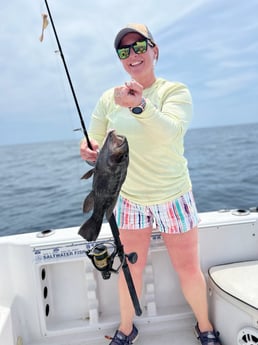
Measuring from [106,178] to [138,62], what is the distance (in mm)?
792

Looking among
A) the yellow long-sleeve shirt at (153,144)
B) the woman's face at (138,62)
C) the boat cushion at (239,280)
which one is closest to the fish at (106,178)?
the yellow long-sleeve shirt at (153,144)

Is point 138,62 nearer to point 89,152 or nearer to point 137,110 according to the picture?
point 137,110

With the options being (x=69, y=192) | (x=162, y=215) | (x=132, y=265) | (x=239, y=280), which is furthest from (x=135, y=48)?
(x=69, y=192)

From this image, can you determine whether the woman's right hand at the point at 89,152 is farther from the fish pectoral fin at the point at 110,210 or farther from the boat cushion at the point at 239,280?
the boat cushion at the point at 239,280

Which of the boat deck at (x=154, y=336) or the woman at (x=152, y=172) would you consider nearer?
the woman at (x=152, y=172)

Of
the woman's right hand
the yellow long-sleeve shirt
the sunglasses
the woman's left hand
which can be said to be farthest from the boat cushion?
the sunglasses

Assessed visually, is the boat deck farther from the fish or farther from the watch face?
the watch face

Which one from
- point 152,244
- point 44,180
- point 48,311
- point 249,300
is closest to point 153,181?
point 152,244

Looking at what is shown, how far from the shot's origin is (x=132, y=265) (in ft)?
7.64

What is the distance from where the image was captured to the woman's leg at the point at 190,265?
2.22 m

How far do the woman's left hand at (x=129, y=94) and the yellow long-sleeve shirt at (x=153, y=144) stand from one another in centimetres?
27

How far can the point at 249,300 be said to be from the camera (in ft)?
6.88

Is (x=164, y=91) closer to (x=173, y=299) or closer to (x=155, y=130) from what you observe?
(x=155, y=130)

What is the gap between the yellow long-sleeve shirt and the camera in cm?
190
